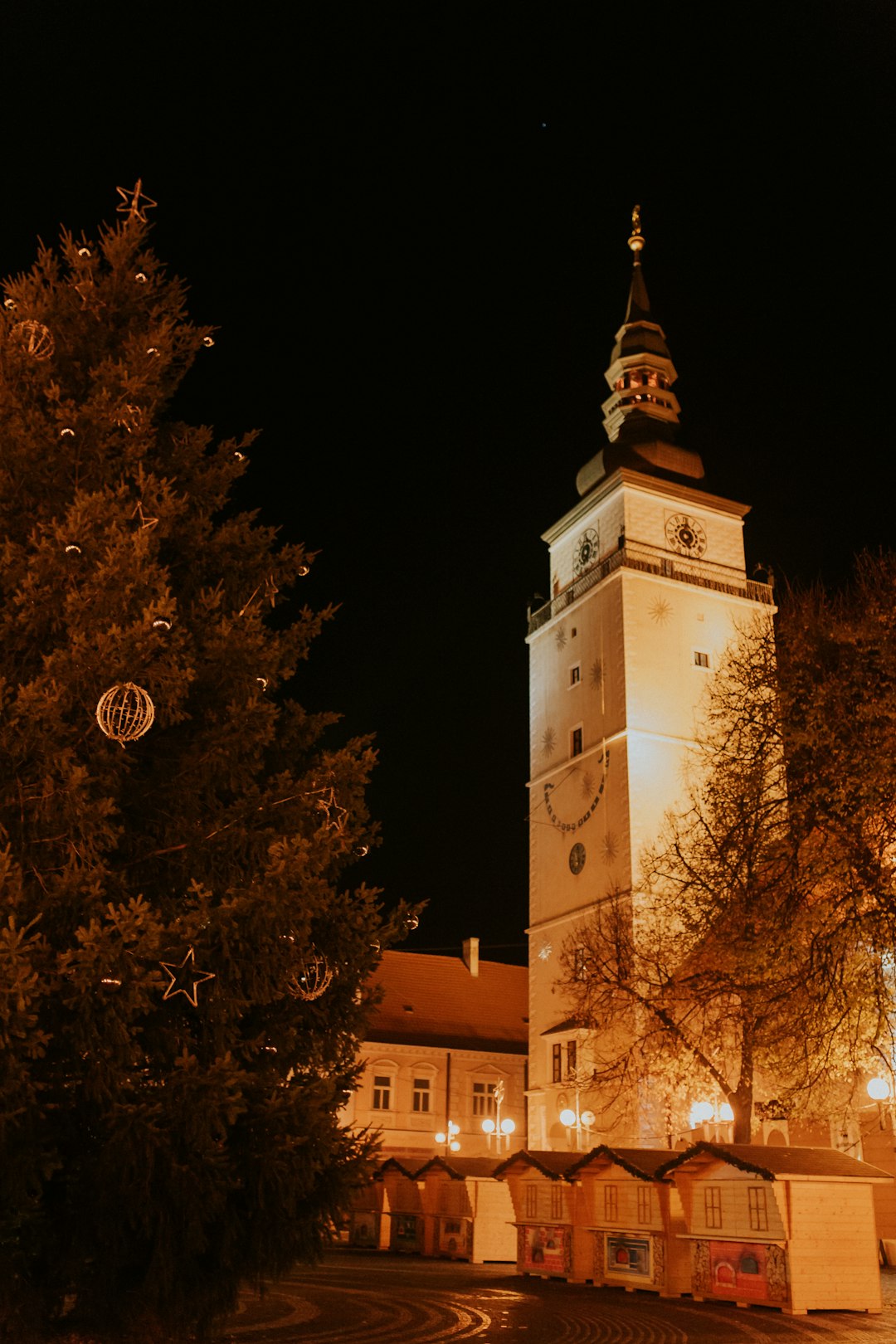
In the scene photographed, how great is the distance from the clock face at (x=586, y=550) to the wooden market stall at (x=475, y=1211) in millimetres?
22815

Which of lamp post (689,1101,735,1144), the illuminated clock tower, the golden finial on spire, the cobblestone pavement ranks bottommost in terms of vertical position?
the cobblestone pavement

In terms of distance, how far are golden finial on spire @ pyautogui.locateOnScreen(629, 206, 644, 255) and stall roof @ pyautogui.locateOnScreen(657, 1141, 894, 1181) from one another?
42.5m

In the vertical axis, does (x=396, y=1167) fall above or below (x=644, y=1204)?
above


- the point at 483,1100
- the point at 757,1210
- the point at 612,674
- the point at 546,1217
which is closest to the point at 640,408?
the point at 612,674

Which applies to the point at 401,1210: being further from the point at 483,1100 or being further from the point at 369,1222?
the point at 483,1100

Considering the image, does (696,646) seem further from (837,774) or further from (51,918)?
(51,918)

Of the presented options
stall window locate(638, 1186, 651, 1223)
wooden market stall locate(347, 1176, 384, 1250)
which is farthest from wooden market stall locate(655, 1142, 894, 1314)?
wooden market stall locate(347, 1176, 384, 1250)

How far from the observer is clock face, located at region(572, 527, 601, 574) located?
41.8m

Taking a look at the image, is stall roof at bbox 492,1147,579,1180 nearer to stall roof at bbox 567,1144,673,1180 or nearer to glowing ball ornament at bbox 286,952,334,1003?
stall roof at bbox 567,1144,673,1180

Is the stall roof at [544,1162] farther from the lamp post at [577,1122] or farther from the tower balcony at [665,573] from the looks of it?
the tower balcony at [665,573]

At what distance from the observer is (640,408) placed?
45062 mm

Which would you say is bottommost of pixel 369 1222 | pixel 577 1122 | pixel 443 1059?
pixel 369 1222

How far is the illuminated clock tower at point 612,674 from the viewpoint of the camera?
1433 inches

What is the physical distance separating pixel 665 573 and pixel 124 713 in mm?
31916
